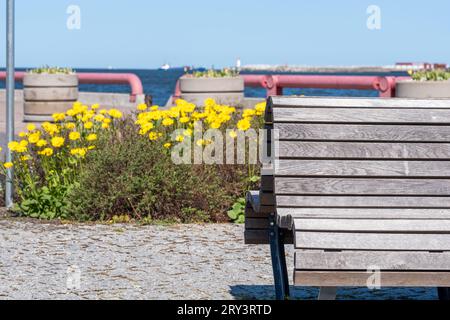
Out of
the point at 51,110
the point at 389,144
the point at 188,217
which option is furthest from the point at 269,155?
the point at 51,110

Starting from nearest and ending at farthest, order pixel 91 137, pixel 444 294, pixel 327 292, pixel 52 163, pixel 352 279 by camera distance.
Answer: pixel 352 279 < pixel 327 292 < pixel 444 294 < pixel 91 137 < pixel 52 163

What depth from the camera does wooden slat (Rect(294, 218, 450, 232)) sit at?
4148 mm

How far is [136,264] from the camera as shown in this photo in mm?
6180

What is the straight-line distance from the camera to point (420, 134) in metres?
4.96

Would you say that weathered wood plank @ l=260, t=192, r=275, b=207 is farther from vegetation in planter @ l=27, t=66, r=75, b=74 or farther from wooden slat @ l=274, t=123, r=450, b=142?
vegetation in planter @ l=27, t=66, r=75, b=74

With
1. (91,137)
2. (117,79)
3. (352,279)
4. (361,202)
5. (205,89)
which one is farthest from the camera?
(117,79)

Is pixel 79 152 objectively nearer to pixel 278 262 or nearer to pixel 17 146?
pixel 17 146

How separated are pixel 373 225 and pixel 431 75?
8.97 meters

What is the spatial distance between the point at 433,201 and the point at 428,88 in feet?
26.0

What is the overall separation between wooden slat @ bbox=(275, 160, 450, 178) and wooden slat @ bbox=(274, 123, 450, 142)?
0.13m

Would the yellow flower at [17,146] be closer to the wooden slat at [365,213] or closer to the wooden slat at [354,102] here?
the wooden slat at [354,102]

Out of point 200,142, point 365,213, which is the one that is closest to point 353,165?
point 365,213

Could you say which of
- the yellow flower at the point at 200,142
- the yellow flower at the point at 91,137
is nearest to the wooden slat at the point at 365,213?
the yellow flower at the point at 200,142
